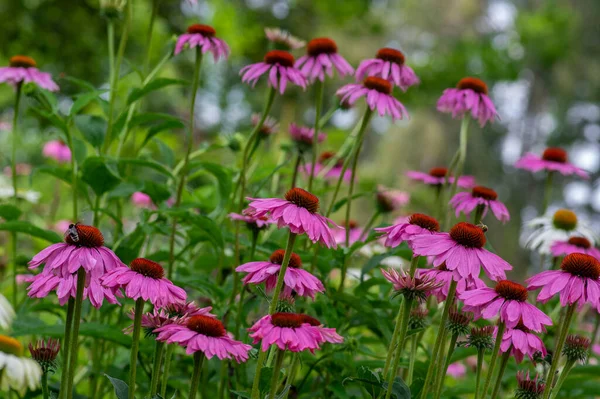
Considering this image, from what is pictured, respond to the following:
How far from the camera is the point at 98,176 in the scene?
1423mm

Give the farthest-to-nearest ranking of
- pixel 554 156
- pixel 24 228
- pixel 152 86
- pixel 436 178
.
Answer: pixel 554 156
pixel 436 178
pixel 152 86
pixel 24 228

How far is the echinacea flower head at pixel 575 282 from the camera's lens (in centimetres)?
99

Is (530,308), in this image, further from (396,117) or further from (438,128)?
(438,128)

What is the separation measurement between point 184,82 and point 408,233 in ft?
1.90

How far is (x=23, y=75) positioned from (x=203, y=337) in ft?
3.02

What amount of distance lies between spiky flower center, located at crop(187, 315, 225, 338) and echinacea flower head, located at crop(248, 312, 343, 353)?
0.15 ft

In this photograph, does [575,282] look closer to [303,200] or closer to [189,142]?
[303,200]

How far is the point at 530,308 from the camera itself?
987 millimetres

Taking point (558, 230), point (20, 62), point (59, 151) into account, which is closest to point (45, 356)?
point (20, 62)

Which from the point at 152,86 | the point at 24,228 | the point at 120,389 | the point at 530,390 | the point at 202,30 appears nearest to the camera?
the point at 120,389

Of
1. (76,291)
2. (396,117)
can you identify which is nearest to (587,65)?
(396,117)

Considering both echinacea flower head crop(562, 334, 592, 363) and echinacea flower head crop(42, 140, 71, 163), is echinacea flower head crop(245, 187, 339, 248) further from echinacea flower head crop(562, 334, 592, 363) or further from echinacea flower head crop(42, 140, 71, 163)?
echinacea flower head crop(42, 140, 71, 163)

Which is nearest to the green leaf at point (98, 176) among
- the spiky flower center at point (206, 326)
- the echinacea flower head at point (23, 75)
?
the echinacea flower head at point (23, 75)

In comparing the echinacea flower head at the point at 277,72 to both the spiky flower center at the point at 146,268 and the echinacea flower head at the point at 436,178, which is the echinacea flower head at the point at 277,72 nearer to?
the echinacea flower head at the point at 436,178
